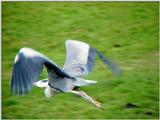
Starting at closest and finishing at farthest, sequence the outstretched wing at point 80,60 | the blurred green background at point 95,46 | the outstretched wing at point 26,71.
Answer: the outstretched wing at point 26,71, the outstretched wing at point 80,60, the blurred green background at point 95,46

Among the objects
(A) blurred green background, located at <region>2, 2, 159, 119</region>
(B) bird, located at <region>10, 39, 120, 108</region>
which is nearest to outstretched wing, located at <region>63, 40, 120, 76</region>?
(B) bird, located at <region>10, 39, 120, 108</region>

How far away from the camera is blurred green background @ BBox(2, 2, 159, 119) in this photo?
6477 mm

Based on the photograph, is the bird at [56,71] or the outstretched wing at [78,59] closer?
the bird at [56,71]

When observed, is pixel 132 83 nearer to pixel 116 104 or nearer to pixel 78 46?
pixel 116 104

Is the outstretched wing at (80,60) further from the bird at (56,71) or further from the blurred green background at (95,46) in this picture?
the blurred green background at (95,46)

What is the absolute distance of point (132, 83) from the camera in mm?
6875

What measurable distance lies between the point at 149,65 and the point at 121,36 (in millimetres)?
933

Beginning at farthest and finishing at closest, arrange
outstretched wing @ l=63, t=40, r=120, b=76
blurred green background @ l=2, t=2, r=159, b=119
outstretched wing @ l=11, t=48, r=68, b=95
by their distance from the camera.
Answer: blurred green background @ l=2, t=2, r=159, b=119
outstretched wing @ l=63, t=40, r=120, b=76
outstretched wing @ l=11, t=48, r=68, b=95

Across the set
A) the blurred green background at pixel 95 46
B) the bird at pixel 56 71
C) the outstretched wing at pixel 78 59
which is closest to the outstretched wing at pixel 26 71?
the bird at pixel 56 71

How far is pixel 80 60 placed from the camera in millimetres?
5891

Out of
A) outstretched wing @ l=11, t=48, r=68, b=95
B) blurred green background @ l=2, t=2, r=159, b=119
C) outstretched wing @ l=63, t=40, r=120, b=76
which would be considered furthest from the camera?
blurred green background @ l=2, t=2, r=159, b=119

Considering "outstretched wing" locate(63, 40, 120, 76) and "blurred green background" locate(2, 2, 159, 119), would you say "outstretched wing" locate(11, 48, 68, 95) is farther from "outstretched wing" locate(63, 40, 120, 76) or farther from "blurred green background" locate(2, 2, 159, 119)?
"blurred green background" locate(2, 2, 159, 119)

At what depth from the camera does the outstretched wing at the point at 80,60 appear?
5762 mm

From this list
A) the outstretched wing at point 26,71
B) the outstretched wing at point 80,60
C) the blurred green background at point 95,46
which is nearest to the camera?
the outstretched wing at point 26,71
